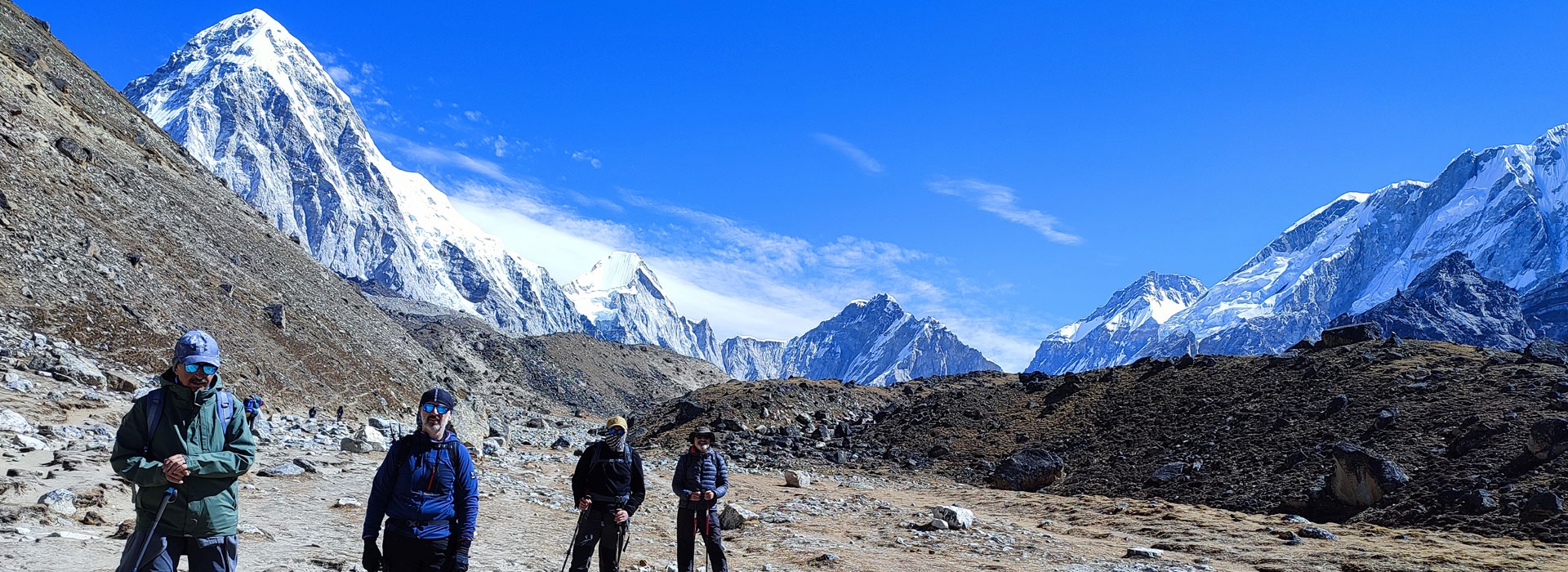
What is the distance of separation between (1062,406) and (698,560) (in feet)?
120

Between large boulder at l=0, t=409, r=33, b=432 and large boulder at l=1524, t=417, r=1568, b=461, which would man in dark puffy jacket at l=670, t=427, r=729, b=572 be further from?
large boulder at l=1524, t=417, r=1568, b=461

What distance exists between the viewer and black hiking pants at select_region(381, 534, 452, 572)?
741 centimetres

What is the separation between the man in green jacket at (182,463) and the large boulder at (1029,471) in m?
34.5

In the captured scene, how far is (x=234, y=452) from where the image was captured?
6578 mm

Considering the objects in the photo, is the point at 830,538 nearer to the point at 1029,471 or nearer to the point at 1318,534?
the point at 1318,534

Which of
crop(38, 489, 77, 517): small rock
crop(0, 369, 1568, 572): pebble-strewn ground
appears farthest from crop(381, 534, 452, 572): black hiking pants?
crop(38, 489, 77, 517): small rock

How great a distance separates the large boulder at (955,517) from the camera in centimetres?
2148

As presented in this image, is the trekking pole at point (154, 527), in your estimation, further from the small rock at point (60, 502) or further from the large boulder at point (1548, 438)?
the large boulder at point (1548, 438)

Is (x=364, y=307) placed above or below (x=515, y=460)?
above

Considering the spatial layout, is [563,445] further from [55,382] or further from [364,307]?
[364,307]

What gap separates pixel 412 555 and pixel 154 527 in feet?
6.22

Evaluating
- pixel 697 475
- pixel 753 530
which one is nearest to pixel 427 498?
pixel 697 475

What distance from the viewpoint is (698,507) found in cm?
1202

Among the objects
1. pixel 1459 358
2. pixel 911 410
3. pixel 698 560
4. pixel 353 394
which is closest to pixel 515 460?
pixel 698 560
